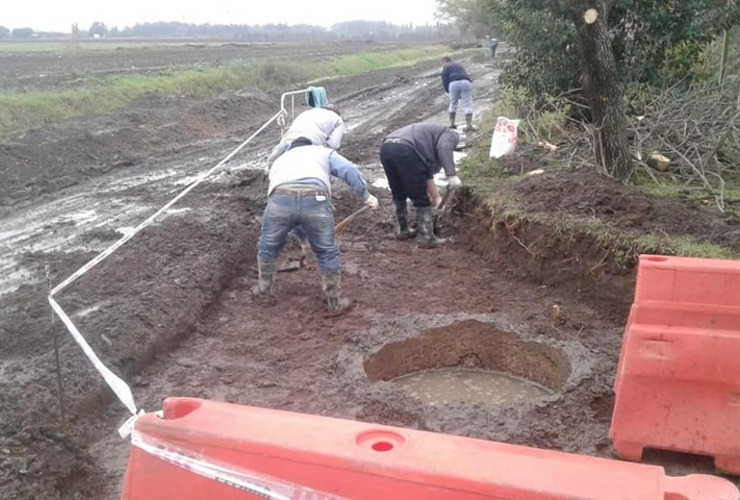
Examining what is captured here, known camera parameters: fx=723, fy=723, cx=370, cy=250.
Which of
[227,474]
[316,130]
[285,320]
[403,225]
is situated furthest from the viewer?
[403,225]

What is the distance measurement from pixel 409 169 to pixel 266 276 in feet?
7.29

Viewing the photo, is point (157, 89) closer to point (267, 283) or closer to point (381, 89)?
point (381, 89)

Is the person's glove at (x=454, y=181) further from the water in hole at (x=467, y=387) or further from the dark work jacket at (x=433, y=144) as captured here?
the water in hole at (x=467, y=387)

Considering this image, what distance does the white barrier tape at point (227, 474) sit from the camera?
2.33 m

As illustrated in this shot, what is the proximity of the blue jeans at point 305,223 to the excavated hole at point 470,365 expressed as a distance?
1017mm

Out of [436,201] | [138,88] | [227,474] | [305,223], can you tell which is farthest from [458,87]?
[227,474]

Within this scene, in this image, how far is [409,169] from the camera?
790cm

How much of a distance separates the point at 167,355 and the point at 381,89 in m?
21.0

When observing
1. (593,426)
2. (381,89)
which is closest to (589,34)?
(593,426)

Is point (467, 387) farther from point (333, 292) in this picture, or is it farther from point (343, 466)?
point (343, 466)

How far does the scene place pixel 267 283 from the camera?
659cm

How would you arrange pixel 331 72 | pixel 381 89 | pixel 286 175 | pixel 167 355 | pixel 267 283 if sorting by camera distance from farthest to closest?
pixel 331 72 → pixel 381 89 → pixel 267 283 → pixel 286 175 → pixel 167 355

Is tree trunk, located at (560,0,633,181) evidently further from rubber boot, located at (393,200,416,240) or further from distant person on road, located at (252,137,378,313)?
distant person on road, located at (252,137,378,313)

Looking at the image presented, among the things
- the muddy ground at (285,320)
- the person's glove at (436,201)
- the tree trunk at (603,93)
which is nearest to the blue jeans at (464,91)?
the muddy ground at (285,320)
